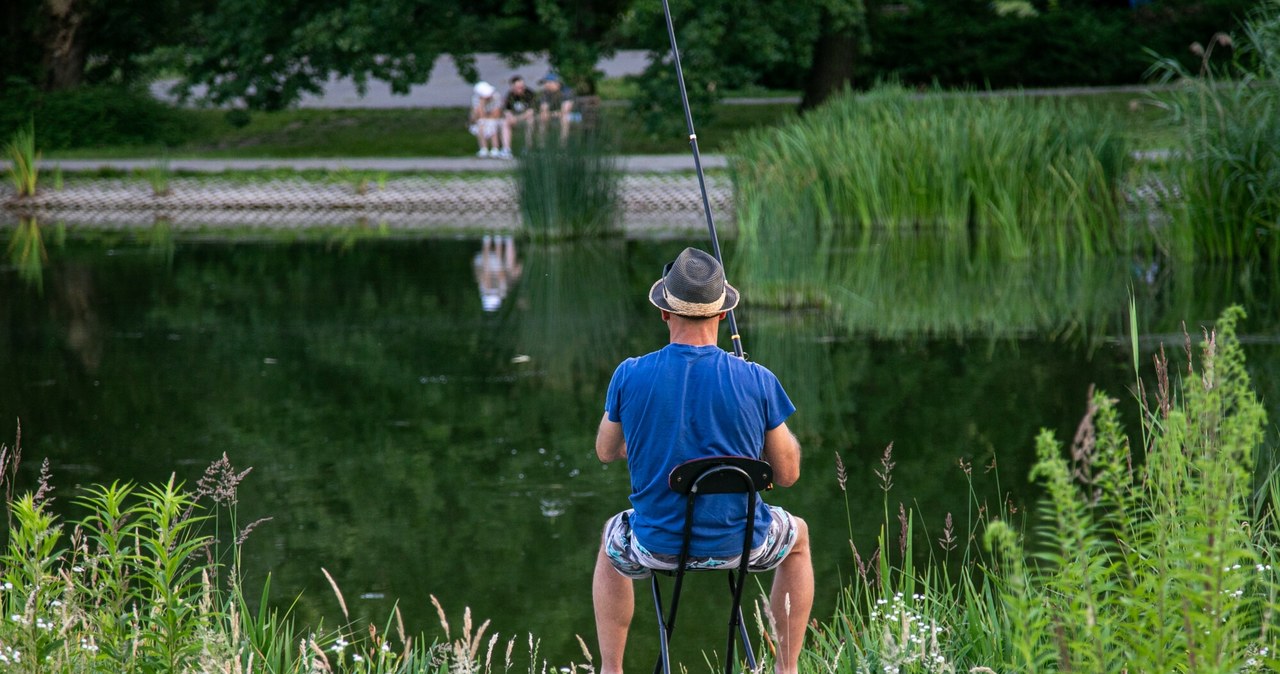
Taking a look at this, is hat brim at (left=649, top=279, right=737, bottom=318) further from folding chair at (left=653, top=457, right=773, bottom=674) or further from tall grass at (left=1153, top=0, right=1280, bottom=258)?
tall grass at (left=1153, top=0, right=1280, bottom=258)

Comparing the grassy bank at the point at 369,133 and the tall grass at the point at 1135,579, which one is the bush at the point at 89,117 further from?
the tall grass at the point at 1135,579

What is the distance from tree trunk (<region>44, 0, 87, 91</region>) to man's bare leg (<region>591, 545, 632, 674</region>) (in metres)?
20.3

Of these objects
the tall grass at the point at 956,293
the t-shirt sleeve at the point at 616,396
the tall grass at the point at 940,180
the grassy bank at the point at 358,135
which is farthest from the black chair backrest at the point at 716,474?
the grassy bank at the point at 358,135

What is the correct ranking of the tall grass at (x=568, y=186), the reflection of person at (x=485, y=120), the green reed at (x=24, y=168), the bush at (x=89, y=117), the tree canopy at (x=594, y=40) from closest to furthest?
the tall grass at (x=568, y=186)
the green reed at (x=24, y=168)
the tree canopy at (x=594, y=40)
the reflection of person at (x=485, y=120)
the bush at (x=89, y=117)

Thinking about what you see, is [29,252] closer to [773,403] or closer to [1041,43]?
[773,403]

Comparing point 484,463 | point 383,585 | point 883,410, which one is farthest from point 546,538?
point 883,410

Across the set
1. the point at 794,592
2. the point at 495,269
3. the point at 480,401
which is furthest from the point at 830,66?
the point at 794,592

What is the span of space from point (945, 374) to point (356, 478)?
309cm

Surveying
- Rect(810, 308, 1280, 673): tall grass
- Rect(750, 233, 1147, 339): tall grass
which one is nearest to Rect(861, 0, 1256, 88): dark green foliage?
Rect(750, 233, 1147, 339): tall grass

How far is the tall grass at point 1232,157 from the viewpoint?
9.28m

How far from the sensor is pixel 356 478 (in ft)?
19.3

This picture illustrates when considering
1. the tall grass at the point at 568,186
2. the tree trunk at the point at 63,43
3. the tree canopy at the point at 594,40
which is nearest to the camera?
the tall grass at the point at 568,186

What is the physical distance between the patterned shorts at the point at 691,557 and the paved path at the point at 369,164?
13.1 meters

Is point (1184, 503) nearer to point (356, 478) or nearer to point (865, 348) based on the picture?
point (356, 478)
